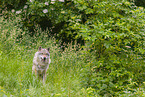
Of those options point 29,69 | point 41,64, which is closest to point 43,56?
point 41,64

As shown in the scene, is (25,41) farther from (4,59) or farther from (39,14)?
(4,59)

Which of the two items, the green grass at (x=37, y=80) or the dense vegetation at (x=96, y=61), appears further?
the dense vegetation at (x=96, y=61)

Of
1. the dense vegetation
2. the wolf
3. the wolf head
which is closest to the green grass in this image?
the dense vegetation

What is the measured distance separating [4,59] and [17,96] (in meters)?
2.52

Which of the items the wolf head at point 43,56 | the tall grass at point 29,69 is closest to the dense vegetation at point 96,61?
the tall grass at point 29,69

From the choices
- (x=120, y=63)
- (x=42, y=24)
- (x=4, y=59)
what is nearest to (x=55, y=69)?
(x=4, y=59)

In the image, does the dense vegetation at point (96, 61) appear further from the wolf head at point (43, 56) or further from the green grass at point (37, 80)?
the wolf head at point (43, 56)

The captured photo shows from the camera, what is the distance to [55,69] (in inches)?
245

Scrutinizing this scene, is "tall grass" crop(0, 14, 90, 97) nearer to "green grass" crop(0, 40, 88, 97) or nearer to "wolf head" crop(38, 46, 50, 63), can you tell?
"green grass" crop(0, 40, 88, 97)

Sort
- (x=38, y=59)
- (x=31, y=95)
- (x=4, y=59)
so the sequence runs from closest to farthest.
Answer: (x=31, y=95)
(x=38, y=59)
(x=4, y=59)

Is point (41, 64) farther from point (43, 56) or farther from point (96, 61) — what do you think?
point (96, 61)

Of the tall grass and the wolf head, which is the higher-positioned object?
the wolf head

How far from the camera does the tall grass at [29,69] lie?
4516 mm

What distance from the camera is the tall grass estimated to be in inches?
178
